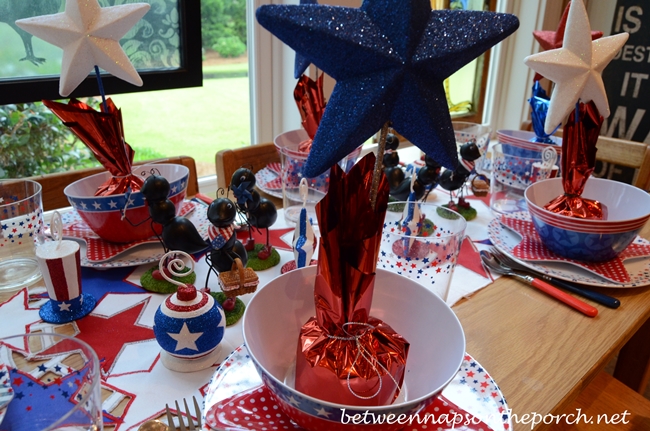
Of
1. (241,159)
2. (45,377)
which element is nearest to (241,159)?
(241,159)

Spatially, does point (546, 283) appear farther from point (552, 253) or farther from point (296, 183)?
point (296, 183)

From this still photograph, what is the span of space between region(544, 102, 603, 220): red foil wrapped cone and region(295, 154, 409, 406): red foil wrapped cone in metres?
0.47

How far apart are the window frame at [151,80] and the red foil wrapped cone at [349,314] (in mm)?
977

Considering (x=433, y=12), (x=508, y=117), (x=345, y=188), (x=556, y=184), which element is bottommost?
(x=508, y=117)

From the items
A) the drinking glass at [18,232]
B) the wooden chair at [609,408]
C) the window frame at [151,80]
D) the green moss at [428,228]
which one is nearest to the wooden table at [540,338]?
the green moss at [428,228]

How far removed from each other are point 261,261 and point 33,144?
1.01m

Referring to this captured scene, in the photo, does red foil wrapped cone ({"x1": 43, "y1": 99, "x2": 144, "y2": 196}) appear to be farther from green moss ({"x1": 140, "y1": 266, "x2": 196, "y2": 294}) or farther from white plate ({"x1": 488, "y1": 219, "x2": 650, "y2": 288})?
white plate ({"x1": 488, "y1": 219, "x2": 650, "y2": 288})

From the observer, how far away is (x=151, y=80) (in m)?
1.28

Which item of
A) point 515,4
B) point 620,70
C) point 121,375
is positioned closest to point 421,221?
point 121,375

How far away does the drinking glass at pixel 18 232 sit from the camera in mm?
644

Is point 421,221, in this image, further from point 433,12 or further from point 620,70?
point 620,70

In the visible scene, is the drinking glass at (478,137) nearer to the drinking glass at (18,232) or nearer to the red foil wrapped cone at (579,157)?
the red foil wrapped cone at (579,157)

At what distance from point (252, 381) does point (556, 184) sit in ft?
2.16

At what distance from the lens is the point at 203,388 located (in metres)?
0.49
